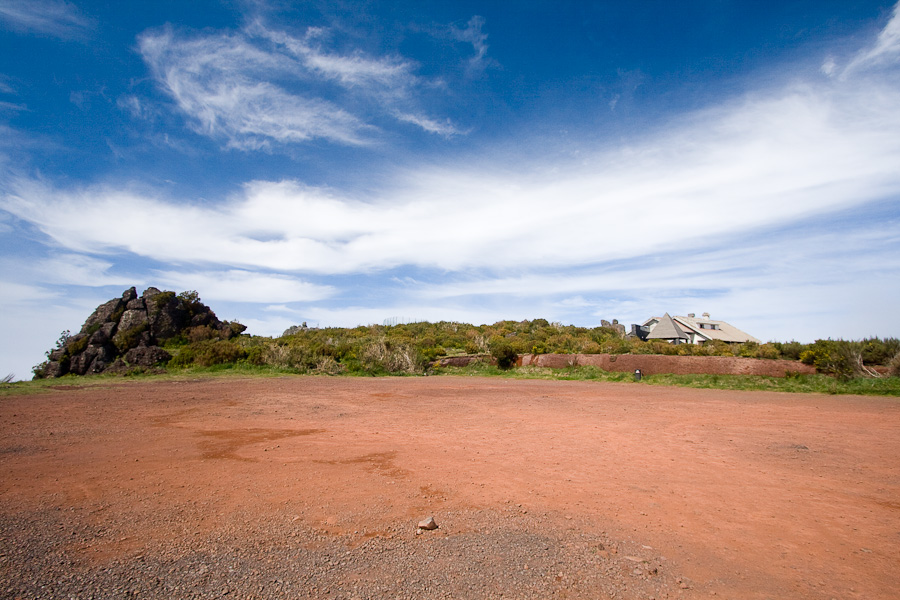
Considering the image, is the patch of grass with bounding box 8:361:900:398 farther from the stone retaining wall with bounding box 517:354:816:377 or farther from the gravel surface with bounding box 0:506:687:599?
the gravel surface with bounding box 0:506:687:599

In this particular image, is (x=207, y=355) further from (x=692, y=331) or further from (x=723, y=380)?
(x=692, y=331)

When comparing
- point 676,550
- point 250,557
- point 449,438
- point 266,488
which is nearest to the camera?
point 250,557

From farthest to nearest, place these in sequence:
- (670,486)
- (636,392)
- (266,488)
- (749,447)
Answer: (636,392) → (749,447) → (670,486) → (266,488)

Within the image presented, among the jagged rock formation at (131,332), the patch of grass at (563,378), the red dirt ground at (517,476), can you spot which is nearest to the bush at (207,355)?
the patch of grass at (563,378)

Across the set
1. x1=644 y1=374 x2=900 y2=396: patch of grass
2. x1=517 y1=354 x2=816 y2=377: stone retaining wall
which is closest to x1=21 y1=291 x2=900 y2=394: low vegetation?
x1=644 y1=374 x2=900 y2=396: patch of grass

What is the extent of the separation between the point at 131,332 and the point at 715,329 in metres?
49.8

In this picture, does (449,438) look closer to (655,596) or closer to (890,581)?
(655,596)

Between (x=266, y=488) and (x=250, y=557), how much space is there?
64.5 inches

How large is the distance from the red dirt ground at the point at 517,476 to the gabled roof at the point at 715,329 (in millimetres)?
37684

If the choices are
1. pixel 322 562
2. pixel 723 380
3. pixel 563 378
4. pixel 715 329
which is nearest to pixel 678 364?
pixel 723 380

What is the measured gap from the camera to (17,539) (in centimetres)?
357

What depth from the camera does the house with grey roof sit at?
143 feet

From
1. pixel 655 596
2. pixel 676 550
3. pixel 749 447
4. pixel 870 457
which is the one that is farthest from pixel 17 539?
pixel 870 457

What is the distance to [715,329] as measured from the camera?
47.3m
